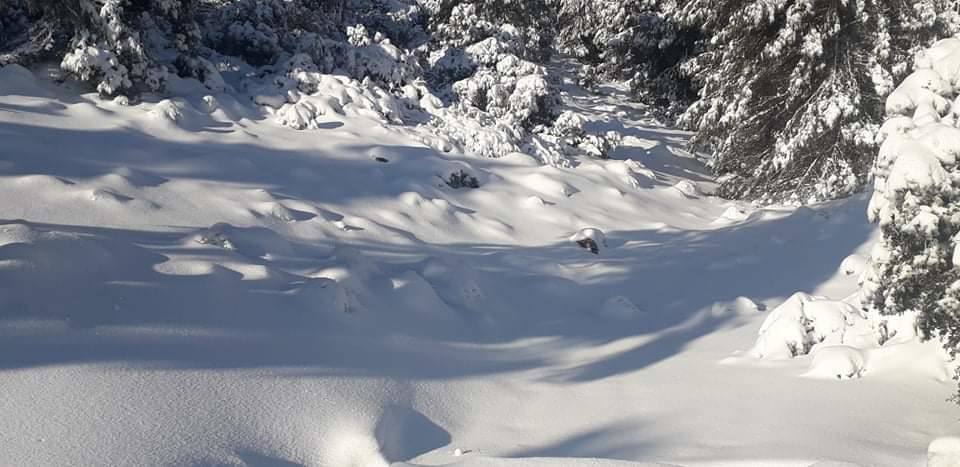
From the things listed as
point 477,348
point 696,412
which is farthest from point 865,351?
point 477,348

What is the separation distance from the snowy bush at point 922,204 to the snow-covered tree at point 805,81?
9.56 meters

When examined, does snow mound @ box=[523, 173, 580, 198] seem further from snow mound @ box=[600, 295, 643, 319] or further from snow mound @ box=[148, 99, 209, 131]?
snow mound @ box=[148, 99, 209, 131]

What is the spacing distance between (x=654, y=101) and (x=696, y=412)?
1643 cm

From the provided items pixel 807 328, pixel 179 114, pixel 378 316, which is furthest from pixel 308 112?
pixel 807 328

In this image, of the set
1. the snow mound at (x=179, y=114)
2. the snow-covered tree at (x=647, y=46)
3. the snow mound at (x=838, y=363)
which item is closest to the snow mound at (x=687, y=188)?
the snow-covered tree at (x=647, y=46)

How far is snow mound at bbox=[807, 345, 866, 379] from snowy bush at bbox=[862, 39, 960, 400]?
1.58 m

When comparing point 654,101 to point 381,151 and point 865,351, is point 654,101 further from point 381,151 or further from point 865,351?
point 865,351

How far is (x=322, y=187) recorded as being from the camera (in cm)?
1088

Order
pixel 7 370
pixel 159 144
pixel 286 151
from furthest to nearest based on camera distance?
pixel 286 151
pixel 159 144
pixel 7 370

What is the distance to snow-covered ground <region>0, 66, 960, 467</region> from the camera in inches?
184

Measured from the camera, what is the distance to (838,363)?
6.51 metres

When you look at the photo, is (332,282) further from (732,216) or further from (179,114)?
(732,216)

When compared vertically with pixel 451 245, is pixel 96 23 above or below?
above

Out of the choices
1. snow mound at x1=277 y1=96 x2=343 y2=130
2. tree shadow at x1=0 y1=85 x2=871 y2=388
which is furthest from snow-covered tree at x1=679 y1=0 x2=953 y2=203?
snow mound at x1=277 y1=96 x2=343 y2=130
